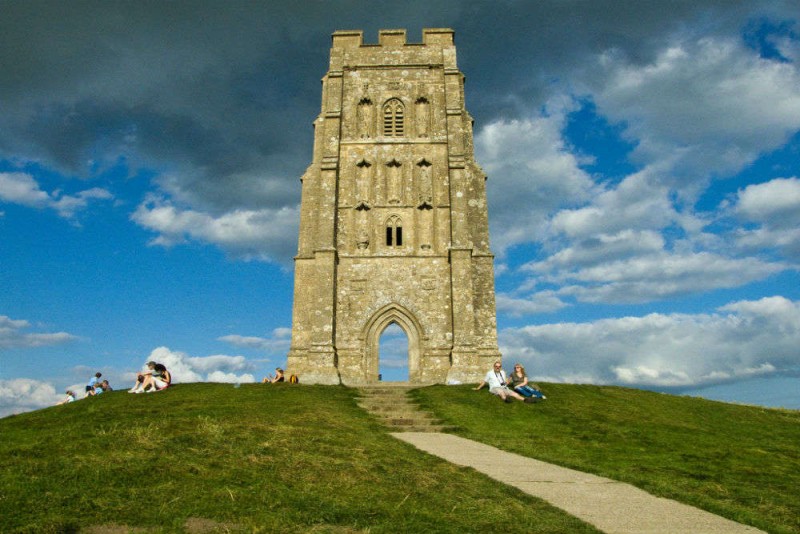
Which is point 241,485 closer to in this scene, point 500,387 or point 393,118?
point 500,387

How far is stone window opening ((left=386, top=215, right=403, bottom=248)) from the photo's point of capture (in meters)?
29.5

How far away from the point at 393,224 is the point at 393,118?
6.67 metres

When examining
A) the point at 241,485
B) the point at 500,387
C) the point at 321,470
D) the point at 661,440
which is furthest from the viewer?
the point at 500,387

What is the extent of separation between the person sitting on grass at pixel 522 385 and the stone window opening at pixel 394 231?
12.0 meters

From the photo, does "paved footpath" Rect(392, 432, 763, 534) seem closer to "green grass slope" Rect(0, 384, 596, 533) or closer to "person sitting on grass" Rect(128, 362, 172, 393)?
"green grass slope" Rect(0, 384, 596, 533)

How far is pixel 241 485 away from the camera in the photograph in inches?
254

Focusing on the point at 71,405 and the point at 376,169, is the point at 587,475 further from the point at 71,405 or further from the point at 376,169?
the point at 376,169

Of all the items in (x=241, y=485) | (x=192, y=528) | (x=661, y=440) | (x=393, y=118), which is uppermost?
(x=393, y=118)

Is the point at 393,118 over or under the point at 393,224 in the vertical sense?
over

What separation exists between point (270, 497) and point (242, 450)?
89.0 inches

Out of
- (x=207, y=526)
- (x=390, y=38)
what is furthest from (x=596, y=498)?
(x=390, y=38)

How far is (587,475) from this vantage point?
356 inches

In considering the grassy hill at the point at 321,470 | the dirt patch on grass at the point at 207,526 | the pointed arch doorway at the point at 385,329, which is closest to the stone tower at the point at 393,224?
the pointed arch doorway at the point at 385,329

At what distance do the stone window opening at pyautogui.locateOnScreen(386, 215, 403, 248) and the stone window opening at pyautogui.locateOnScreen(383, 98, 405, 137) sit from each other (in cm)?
535
